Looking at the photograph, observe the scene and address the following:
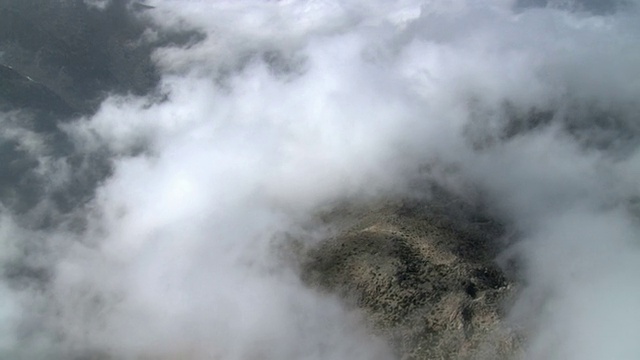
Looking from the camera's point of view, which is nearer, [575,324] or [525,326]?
[525,326]

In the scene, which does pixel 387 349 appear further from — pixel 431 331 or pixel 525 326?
pixel 525 326

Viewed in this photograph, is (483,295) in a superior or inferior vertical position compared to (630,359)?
superior

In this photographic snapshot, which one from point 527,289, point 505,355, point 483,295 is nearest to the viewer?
point 505,355

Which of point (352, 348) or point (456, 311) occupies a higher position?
point (456, 311)

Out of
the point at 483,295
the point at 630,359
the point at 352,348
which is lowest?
the point at 630,359

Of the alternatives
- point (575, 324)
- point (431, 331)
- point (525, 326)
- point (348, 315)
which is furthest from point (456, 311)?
point (575, 324)

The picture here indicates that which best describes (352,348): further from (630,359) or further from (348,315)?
(630,359)

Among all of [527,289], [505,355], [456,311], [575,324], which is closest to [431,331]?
[456,311]

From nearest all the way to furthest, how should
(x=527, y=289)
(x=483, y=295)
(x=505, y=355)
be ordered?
1. (x=505, y=355)
2. (x=483, y=295)
3. (x=527, y=289)

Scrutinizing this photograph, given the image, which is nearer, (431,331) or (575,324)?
(431,331)

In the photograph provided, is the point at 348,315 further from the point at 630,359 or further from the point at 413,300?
the point at 630,359
